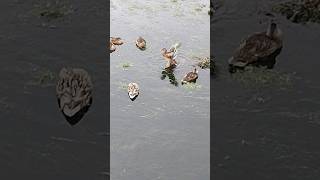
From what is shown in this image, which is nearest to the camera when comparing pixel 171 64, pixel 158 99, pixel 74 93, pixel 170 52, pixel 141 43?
pixel 74 93

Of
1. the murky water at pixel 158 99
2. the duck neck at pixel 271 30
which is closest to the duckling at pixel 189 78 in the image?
the murky water at pixel 158 99

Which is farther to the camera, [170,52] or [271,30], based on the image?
[271,30]

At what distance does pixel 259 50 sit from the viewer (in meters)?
18.2

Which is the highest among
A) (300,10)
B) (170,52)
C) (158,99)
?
(300,10)

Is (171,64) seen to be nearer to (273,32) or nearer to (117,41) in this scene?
(117,41)

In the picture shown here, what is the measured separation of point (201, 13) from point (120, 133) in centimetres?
790

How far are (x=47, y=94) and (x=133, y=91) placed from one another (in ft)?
8.52

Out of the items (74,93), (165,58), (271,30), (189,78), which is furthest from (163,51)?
(74,93)

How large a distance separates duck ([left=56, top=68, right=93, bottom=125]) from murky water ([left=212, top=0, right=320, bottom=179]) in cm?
377

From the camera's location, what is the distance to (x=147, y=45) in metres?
19.3

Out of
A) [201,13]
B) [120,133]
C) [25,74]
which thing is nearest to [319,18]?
[201,13]

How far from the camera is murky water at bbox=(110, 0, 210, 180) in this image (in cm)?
1402

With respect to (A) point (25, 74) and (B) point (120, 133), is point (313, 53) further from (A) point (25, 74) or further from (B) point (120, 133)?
(A) point (25, 74)

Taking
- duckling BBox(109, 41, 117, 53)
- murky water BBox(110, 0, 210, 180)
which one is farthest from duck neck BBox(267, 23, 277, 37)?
duckling BBox(109, 41, 117, 53)
